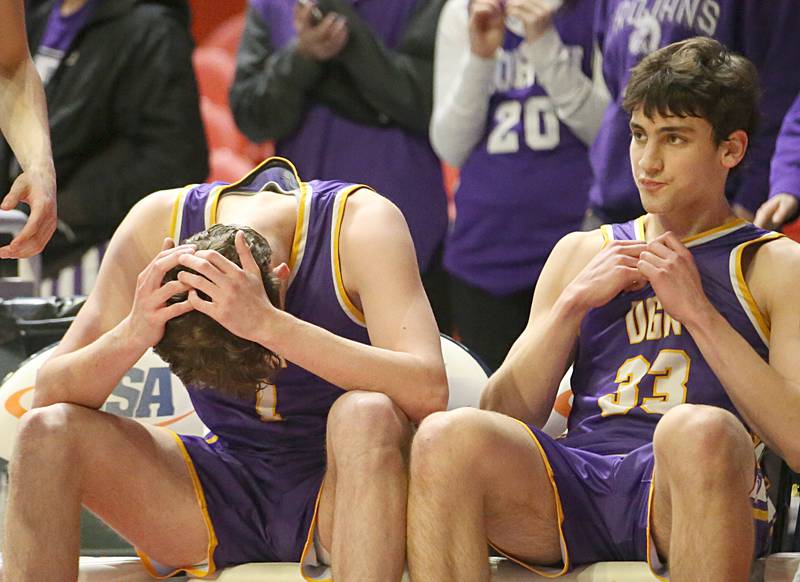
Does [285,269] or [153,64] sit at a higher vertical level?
[153,64]

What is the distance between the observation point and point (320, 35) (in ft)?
14.2

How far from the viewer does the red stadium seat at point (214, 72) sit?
5227 millimetres

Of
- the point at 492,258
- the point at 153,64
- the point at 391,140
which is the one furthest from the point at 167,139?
the point at 492,258

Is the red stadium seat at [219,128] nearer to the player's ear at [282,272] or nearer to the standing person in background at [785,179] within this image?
the standing person in background at [785,179]

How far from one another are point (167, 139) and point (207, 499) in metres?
2.19

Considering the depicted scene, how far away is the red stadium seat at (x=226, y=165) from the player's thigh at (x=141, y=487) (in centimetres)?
241

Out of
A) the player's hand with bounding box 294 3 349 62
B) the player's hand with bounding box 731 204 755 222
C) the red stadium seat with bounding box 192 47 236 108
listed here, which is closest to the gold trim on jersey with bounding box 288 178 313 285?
the player's hand with bounding box 731 204 755 222

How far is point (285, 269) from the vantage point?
257 cm

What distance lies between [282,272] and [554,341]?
0.58 meters

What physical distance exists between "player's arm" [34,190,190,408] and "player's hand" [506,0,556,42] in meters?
1.51

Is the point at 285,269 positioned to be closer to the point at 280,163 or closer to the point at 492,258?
the point at 280,163

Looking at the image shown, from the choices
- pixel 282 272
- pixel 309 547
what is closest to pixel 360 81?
pixel 282 272

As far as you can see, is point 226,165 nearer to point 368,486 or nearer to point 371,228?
point 371,228

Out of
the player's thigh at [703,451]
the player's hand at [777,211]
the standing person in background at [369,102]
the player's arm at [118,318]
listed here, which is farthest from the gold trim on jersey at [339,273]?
the standing person in background at [369,102]
